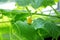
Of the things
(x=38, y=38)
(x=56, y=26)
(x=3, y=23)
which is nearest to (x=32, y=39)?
(x=38, y=38)

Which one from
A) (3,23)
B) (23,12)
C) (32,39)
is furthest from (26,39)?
(3,23)

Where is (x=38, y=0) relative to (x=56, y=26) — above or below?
above

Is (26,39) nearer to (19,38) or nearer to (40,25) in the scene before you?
(19,38)

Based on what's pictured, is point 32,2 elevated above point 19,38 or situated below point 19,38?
above

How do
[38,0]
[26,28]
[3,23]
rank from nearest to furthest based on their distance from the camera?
[38,0]
[26,28]
[3,23]

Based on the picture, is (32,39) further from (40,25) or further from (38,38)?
(40,25)

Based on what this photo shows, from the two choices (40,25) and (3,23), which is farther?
(3,23)

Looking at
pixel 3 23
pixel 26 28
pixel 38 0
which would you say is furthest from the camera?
pixel 3 23

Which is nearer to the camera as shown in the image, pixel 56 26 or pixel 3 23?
pixel 56 26
